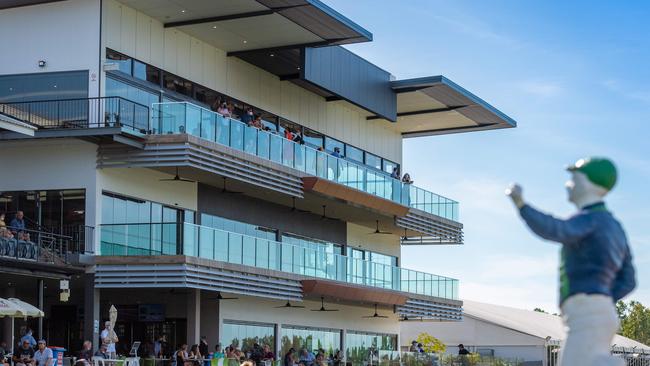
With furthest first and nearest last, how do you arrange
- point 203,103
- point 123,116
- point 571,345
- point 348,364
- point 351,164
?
1. point 348,364
2. point 351,164
3. point 203,103
4. point 123,116
5. point 571,345

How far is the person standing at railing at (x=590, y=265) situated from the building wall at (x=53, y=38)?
32.1 meters

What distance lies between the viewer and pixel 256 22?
4469 centimetres

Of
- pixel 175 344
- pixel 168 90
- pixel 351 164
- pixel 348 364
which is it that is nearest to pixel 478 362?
pixel 348 364

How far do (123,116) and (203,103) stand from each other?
645 centimetres

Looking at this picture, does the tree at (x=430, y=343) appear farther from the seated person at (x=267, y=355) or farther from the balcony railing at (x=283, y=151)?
the seated person at (x=267, y=355)

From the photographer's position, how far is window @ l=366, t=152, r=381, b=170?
6111cm

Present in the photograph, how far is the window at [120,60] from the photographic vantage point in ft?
137

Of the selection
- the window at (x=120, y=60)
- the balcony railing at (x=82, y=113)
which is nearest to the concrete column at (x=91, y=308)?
the balcony railing at (x=82, y=113)

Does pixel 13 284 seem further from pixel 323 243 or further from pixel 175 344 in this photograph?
pixel 323 243

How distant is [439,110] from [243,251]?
64.4 ft

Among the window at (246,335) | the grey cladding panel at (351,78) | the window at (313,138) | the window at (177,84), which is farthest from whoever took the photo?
the window at (313,138)

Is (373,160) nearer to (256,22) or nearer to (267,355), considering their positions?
(267,355)

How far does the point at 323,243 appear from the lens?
56594mm

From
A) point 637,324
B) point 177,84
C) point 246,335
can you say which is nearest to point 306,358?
point 246,335
